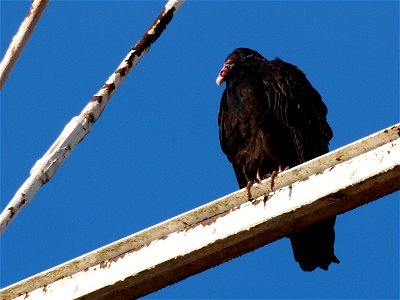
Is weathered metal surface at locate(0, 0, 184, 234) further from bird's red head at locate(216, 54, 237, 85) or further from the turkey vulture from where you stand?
bird's red head at locate(216, 54, 237, 85)

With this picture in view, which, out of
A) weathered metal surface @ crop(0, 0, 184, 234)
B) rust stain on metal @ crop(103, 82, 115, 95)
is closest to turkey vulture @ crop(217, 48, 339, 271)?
weathered metal surface @ crop(0, 0, 184, 234)

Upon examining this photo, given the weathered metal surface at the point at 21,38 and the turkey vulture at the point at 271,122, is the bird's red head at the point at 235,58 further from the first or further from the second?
the weathered metal surface at the point at 21,38

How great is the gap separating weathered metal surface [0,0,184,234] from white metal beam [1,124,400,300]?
0.30 meters

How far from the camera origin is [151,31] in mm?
3611

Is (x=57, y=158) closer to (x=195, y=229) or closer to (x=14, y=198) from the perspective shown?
(x=14, y=198)

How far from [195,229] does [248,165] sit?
3474mm

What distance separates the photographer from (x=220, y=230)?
3.09m

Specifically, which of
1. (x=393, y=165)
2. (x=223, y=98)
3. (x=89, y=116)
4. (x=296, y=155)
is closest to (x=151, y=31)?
(x=89, y=116)

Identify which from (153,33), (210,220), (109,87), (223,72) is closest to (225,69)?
Result: (223,72)

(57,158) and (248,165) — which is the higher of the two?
(248,165)

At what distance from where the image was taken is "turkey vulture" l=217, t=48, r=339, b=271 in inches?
251

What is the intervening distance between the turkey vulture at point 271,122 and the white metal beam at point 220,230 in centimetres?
316

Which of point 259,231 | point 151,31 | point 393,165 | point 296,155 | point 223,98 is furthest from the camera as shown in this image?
point 223,98

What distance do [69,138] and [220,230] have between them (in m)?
0.55
